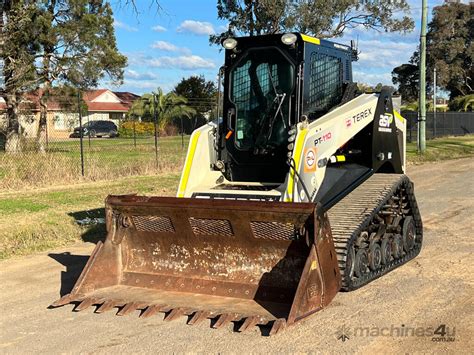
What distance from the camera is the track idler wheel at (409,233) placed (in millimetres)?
7090

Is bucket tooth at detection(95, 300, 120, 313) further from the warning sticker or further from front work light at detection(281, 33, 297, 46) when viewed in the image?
front work light at detection(281, 33, 297, 46)

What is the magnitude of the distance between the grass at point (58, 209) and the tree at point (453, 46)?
43.3 meters

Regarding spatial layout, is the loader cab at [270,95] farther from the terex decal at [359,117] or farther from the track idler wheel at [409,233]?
the track idler wheel at [409,233]

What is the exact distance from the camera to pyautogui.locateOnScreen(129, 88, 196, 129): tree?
162 ft

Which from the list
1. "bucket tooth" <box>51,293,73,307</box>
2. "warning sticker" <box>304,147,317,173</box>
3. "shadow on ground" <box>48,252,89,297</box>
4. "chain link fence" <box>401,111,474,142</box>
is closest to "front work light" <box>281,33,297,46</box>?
"warning sticker" <box>304,147,317,173</box>

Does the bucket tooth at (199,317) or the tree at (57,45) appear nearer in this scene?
the bucket tooth at (199,317)

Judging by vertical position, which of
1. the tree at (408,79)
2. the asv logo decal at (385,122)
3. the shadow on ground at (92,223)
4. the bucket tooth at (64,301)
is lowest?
the bucket tooth at (64,301)

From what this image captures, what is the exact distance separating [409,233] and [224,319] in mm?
3321

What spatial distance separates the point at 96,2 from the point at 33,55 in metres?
4.98

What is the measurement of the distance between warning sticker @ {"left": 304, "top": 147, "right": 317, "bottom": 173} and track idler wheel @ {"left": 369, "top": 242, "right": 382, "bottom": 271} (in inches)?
42.1

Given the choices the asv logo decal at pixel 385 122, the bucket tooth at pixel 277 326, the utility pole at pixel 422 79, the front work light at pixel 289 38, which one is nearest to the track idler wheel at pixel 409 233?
the asv logo decal at pixel 385 122

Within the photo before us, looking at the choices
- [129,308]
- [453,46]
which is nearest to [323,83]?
[129,308]

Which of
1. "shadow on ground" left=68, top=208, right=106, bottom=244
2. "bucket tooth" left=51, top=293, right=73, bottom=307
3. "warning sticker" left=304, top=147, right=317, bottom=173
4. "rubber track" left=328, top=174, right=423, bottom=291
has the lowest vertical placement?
"bucket tooth" left=51, top=293, right=73, bottom=307

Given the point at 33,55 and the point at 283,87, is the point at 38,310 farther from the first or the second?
the point at 33,55
